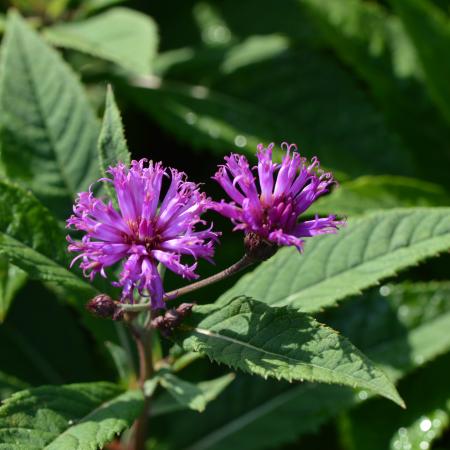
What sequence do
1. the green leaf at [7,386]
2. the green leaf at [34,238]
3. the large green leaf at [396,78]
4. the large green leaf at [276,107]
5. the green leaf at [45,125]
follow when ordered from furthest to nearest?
the large green leaf at [396,78], the large green leaf at [276,107], the green leaf at [7,386], the green leaf at [45,125], the green leaf at [34,238]

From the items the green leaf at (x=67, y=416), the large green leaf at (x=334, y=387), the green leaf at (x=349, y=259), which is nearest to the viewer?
the green leaf at (x=67, y=416)

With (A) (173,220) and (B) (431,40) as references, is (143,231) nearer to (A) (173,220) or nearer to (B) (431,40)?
(A) (173,220)

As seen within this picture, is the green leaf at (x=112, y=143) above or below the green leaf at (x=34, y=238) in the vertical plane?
above

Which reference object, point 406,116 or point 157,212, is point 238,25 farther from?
point 157,212

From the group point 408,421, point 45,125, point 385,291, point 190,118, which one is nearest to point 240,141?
point 190,118

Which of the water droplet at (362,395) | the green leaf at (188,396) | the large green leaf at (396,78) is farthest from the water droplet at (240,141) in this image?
the green leaf at (188,396)

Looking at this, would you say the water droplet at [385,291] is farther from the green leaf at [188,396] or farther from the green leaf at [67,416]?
the green leaf at [67,416]
